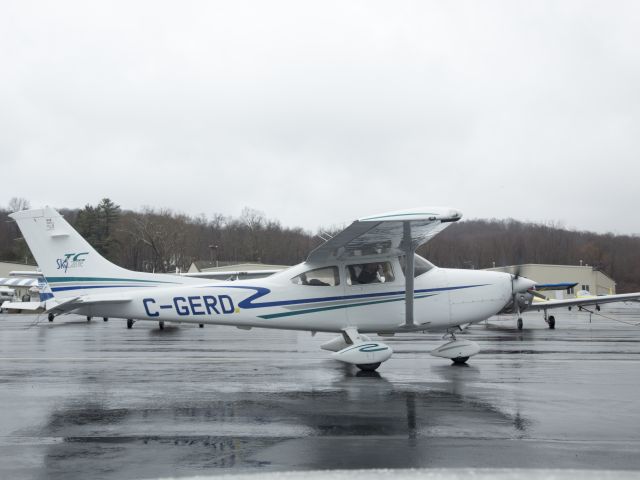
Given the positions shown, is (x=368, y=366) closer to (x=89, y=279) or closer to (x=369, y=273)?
(x=369, y=273)

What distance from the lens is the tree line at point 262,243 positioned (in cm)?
8406

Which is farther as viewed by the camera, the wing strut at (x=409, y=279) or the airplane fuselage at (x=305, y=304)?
the airplane fuselage at (x=305, y=304)

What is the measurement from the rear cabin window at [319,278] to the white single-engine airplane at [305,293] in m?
0.02

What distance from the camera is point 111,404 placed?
8.18 m

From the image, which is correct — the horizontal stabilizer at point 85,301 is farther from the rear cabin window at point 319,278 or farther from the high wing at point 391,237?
the high wing at point 391,237

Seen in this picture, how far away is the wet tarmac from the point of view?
548 cm

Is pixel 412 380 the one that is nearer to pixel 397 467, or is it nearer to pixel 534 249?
pixel 397 467

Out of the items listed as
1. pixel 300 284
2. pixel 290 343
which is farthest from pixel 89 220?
pixel 300 284

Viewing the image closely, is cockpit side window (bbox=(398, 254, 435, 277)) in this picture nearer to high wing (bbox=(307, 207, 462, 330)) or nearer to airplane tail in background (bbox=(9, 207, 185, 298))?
high wing (bbox=(307, 207, 462, 330))

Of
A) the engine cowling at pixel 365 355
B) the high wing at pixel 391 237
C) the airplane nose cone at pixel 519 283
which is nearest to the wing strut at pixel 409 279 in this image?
the high wing at pixel 391 237

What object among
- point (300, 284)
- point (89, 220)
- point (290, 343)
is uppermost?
point (89, 220)

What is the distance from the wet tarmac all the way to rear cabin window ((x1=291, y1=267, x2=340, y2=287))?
1.61 meters

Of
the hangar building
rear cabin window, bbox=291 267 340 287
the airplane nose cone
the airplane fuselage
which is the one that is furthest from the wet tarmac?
the hangar building

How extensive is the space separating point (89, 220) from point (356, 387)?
284 feet
